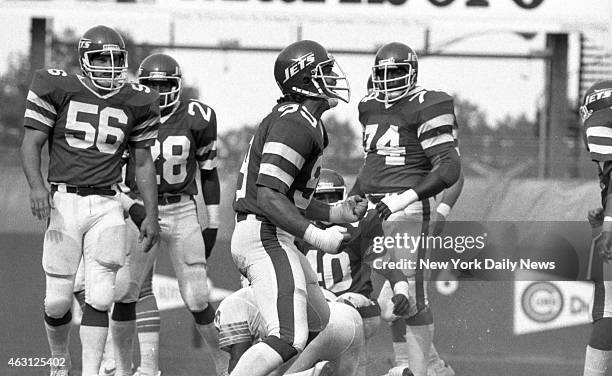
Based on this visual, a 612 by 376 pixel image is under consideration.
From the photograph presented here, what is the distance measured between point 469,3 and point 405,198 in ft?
22.0

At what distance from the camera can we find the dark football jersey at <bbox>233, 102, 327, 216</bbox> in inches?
196

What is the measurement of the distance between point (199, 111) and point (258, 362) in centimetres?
278

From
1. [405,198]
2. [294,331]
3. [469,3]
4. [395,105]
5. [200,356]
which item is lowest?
[200,356]

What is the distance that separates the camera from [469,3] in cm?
1257

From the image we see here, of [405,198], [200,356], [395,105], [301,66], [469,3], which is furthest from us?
[469,3]

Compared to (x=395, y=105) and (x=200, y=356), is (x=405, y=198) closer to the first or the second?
(x=395, y=105)

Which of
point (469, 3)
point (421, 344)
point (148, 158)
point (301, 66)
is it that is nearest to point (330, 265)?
point (421, 344)

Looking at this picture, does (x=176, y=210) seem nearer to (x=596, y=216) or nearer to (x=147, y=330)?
(x=147, y=330)

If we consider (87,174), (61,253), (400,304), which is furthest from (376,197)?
(61,253)

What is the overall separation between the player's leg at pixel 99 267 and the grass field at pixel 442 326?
2430 mm

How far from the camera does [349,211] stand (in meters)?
5.36

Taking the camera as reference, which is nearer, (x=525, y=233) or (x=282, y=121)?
(x=282, y=121)

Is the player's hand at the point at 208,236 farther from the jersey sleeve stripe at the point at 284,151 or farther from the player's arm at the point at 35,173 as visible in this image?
the jersey sleeve stripe at the point at 284,151

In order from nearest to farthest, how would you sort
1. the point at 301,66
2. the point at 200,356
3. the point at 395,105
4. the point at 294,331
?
the point at 294,331
the point at 301,66
the point at 395,105
the point at 200,356
